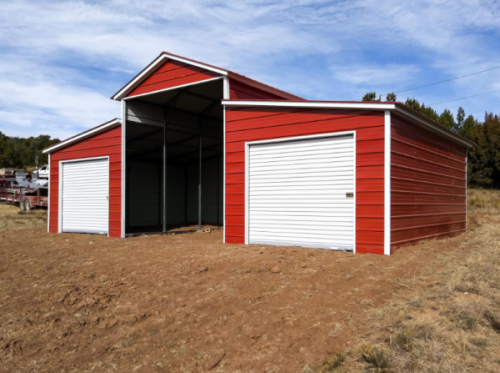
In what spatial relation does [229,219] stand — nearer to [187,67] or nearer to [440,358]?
[187,67]

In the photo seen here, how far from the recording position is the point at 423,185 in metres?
9.07

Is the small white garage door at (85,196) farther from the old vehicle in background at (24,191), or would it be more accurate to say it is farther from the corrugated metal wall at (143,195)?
the old vehicle in background at (24,191)

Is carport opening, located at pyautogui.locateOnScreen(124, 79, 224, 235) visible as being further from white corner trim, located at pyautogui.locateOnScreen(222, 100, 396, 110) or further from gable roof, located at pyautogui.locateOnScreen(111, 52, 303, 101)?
white corner trim, located at pyautogui.locateOnScreen(222, 100, 396, 110)

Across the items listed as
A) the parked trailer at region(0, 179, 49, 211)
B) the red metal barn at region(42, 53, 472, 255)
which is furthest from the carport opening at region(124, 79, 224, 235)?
the parked trailer at region(0, 179, 49, 211)

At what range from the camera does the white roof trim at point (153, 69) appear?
34.3 ft

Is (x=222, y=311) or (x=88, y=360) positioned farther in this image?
(x=222, y=311)

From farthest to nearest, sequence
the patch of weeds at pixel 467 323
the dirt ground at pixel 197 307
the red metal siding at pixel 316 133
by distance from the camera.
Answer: the red metal siding at pixel 316 133, the dirt ground at pixel 197 307, the patch of weeds at pixel 467 323

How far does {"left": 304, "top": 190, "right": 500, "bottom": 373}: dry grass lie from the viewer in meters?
3.47

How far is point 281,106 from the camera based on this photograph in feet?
29.2

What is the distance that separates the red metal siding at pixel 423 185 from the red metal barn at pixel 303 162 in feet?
0.08

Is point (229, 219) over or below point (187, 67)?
below

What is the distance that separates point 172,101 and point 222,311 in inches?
367

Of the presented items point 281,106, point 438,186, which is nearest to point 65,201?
point 281,106

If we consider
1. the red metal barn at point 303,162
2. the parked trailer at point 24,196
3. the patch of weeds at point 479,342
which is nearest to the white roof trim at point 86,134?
the red metal barn at point 303,162
